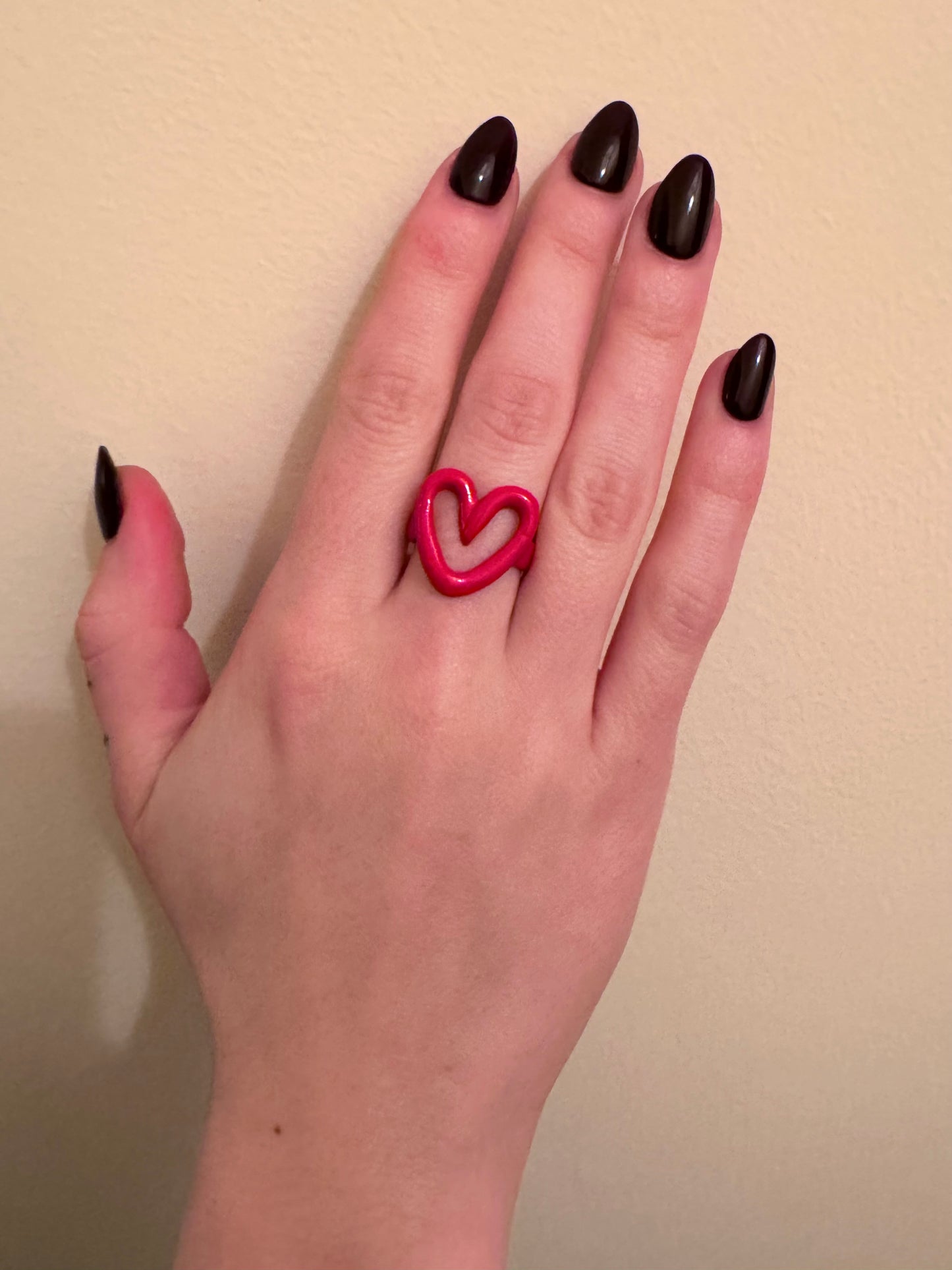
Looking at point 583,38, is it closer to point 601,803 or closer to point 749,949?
point 601,803

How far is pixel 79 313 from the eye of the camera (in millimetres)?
493

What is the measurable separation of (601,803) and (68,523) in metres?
0.41

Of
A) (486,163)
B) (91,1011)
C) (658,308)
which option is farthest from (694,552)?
(91,1011)

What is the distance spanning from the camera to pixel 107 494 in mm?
521

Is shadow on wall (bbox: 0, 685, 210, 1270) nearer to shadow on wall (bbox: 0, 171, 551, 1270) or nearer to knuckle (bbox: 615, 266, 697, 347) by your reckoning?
shadow on wall (bbox: 0, 171, 551, 1270)

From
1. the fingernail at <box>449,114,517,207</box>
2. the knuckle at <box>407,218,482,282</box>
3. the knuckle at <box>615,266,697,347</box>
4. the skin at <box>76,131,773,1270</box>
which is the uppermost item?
the fingernail at <box>449,114,517,207</box>

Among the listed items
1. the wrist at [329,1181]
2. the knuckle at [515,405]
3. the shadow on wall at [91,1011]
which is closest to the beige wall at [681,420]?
the shadow on wall at [91,1011]

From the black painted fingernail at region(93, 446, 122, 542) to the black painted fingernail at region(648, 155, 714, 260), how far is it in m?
0.37

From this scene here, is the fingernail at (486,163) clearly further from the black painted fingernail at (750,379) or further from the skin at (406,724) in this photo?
the black painted fingernail at (750,379)

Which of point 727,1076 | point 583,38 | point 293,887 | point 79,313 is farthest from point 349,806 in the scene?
point 727,1076

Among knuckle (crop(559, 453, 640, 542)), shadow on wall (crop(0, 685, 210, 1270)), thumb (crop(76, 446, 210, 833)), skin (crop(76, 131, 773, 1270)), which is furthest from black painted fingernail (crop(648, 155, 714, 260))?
shadow on wall (crop(0, 685, 210, 1270))

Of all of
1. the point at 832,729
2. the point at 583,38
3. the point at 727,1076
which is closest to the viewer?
the point at 583,38

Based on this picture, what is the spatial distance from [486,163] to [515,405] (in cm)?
13

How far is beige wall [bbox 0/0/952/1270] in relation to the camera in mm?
462
